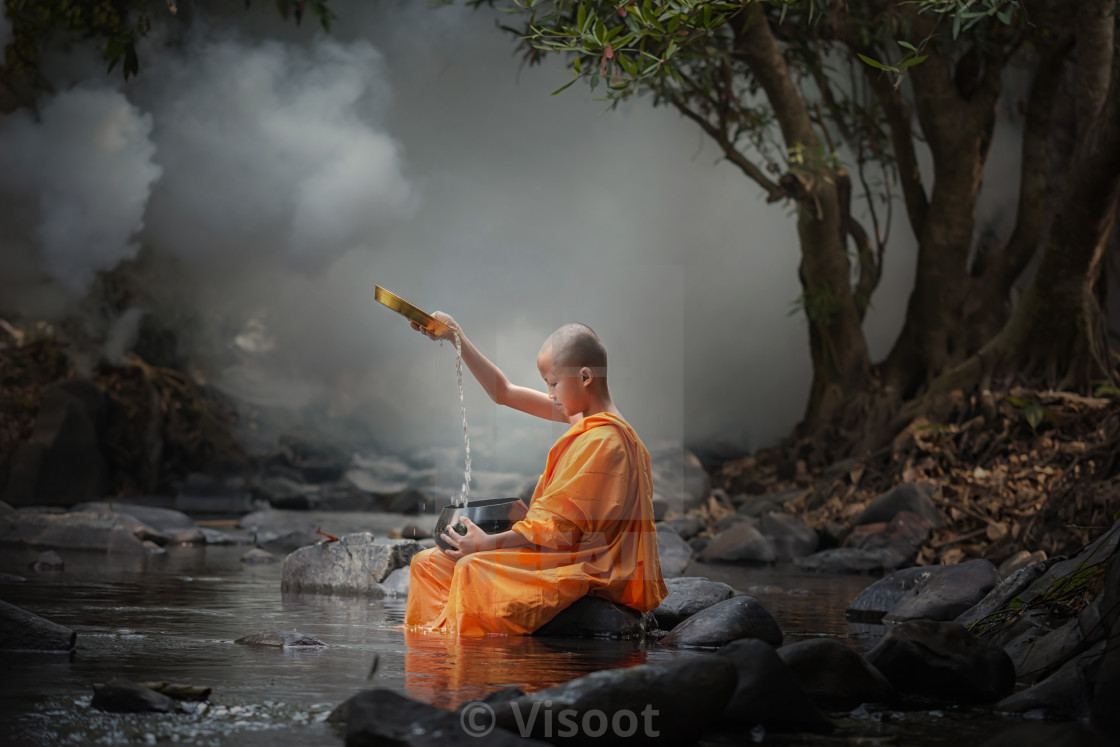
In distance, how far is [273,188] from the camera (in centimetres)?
1338

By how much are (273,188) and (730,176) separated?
6654mm

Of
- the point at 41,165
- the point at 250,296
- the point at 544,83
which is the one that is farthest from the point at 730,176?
the point at 41,165

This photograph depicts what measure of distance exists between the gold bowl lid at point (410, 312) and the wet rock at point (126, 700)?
149 centimetres

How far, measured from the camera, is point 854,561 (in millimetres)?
6676

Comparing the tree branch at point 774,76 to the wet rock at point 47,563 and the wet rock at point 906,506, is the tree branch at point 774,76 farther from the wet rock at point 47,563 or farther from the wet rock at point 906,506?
the wet rock at point 47,563

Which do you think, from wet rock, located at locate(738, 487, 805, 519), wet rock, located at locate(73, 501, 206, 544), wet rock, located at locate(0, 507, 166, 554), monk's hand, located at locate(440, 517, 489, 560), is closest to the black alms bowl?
monk's hand, located at locate(440, 517, 489, 560)

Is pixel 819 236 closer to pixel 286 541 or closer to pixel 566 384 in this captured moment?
pixel 286 541

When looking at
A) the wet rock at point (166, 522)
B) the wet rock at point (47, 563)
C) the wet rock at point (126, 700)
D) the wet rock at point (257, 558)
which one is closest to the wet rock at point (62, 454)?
the wet rock at point (166, 522)

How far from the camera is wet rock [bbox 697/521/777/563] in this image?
23.4ft

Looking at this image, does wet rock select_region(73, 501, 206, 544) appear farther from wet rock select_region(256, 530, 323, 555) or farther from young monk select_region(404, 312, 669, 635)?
young monk select_region(404, 312, 669, 635)

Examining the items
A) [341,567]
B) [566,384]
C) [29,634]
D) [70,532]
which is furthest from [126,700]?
[70,532]

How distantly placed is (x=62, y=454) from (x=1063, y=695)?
1161cm

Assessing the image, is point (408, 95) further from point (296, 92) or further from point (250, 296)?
point (250, 296)

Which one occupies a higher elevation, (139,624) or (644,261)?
(644,261)
